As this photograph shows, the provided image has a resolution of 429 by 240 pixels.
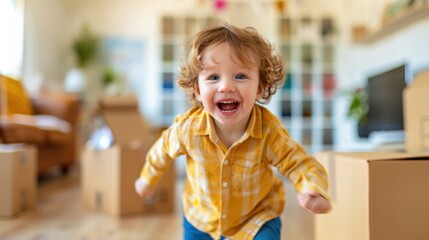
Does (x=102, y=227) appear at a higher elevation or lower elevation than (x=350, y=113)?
lower

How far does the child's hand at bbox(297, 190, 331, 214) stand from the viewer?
2.50 feet

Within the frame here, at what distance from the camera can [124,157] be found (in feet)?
6.12

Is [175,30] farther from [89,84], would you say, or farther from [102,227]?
[102,227]

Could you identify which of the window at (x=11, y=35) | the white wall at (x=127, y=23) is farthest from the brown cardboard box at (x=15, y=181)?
the white wall at (x=127, y=23)

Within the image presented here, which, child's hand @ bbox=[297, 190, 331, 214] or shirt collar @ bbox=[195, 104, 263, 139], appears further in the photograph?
shirt collar @ bbox=[195, 104, 263, 139]

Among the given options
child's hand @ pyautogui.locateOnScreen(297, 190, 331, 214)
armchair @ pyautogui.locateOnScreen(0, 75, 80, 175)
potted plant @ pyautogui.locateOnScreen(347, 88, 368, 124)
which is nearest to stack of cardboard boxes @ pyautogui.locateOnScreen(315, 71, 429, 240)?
child's hand @ pyautogui.locateOnScreen(297, 190, 331, 214)

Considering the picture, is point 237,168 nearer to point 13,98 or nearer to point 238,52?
point 238,52

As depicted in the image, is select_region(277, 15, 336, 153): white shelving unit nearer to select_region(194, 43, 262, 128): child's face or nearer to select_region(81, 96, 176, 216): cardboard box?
select_region(81, 96, 176, 216): cardboard box

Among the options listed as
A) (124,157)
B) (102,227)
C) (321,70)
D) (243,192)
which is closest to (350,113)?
(321,70)

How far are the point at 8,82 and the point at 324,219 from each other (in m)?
2.71

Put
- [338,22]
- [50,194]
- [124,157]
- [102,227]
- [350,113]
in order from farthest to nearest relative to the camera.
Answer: [338,22] < [350,113] < [50,194] < [124,157] < [102,227]

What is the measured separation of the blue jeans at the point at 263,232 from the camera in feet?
2.89

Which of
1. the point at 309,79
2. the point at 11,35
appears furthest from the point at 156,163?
the point at 309,79

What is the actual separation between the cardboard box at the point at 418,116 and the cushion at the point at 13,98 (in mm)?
2588
